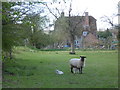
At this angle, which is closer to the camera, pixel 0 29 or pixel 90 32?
pixel 0 29

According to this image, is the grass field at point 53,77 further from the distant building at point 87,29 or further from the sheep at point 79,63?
the distant building at point 87,29

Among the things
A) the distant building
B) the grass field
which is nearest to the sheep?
the grass field

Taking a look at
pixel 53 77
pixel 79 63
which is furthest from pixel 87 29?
pixel 53 77

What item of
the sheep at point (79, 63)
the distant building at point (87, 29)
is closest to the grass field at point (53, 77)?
the sheep at point (79, 63)

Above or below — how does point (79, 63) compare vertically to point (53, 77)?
above

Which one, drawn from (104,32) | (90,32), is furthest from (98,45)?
(90,32)

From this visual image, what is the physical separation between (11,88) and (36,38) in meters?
39.9

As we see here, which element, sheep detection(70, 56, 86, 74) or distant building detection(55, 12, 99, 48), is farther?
distant building detection(55, 12, 99, 48)

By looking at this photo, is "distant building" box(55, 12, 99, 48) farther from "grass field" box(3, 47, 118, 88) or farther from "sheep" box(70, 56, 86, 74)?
"sheep" box(70, 56, 86, 74)

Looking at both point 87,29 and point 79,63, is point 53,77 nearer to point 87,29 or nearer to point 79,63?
point 79,63

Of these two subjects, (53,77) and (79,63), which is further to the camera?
(79,63)

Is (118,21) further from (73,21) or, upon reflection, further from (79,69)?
(79,69)

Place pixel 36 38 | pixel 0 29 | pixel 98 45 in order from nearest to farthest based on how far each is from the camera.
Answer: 1. pixel 0 29
2. pixel 36 38
3. pixel 98 45

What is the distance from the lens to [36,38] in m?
46.1
